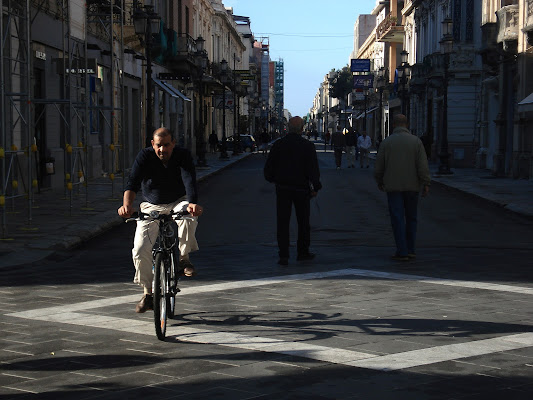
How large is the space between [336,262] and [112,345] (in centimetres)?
469

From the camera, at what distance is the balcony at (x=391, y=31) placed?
208ft

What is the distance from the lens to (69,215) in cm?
1530

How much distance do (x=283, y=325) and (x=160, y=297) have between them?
1.07 metres

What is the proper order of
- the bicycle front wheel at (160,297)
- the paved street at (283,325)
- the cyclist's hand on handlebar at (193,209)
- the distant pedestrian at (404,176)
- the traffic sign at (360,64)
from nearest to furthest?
the paved street at (283,325), the bicycle front wheel at (160,297), the cyclist's hand on handlebar at (193,209), the distant pedestrian at (404,176), the traffic sign at (360,64)

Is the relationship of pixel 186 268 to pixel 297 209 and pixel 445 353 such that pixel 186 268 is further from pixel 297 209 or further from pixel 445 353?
pixel 297 209

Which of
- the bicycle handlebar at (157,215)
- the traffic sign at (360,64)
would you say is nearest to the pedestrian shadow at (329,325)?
the bicycle handlebar at (157,215)

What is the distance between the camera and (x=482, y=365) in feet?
18.4

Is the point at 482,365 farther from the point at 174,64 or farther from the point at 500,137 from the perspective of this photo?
the point at 174,64

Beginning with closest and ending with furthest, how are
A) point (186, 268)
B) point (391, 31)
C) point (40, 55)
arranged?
point (186, 268), point (40, 55), point (391, 31)

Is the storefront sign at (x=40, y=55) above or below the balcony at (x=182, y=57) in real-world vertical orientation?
below

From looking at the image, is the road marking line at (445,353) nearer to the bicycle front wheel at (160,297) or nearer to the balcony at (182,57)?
the bicycle front wheel at (160,297)

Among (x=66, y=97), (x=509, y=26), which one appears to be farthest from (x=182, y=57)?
(x=66, y=97)

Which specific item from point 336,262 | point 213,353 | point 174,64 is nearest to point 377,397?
point 213,353

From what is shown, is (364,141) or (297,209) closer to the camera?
(297,209)
